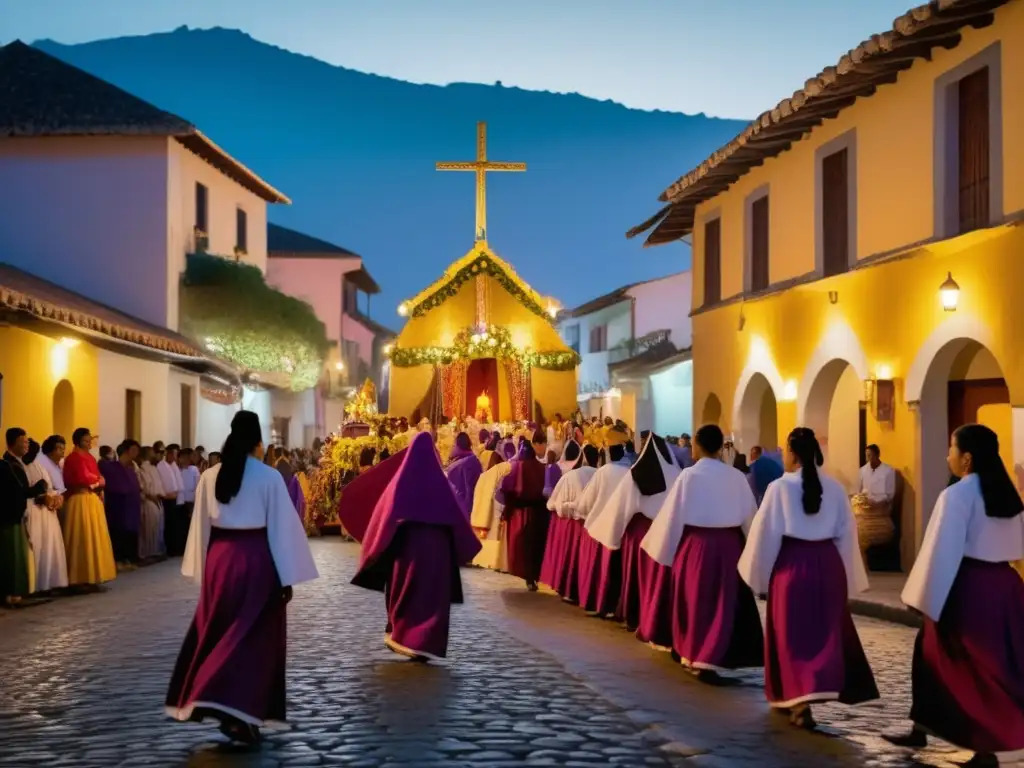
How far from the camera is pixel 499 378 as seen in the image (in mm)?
35875

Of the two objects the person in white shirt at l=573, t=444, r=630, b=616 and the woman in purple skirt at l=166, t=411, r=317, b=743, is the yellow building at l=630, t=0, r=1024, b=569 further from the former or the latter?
the woman in purple skirt at l=166, t=411, r=317, b=743

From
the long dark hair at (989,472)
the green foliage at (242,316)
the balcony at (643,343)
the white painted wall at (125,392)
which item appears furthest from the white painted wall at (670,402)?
the long dark hair at (989,472)

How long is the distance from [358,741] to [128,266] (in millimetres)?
28088

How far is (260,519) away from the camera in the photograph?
8.74 meters

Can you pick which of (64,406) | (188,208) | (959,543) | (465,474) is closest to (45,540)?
(465,474)

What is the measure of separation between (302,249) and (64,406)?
35.4 metres

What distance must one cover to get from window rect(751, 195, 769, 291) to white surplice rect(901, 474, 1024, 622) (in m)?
16.2

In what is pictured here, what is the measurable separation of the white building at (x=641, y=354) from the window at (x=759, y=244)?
60.4ft

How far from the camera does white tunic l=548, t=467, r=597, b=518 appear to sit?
1602 cm

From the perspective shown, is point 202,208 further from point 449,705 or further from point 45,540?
point 449,705

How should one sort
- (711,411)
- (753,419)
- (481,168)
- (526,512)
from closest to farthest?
(526,512) → (753,419) → (711,411) → (481,168)

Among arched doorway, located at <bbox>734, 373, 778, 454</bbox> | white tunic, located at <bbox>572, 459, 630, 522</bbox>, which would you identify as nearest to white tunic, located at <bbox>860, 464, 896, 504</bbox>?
white tunic, located at <bbox>572, 459, 630, 522</bbox>

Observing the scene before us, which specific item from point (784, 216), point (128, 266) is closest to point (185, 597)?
point (784, 216)

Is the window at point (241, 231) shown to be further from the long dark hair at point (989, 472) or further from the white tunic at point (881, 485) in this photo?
the long dark hair at point (989, 472)
